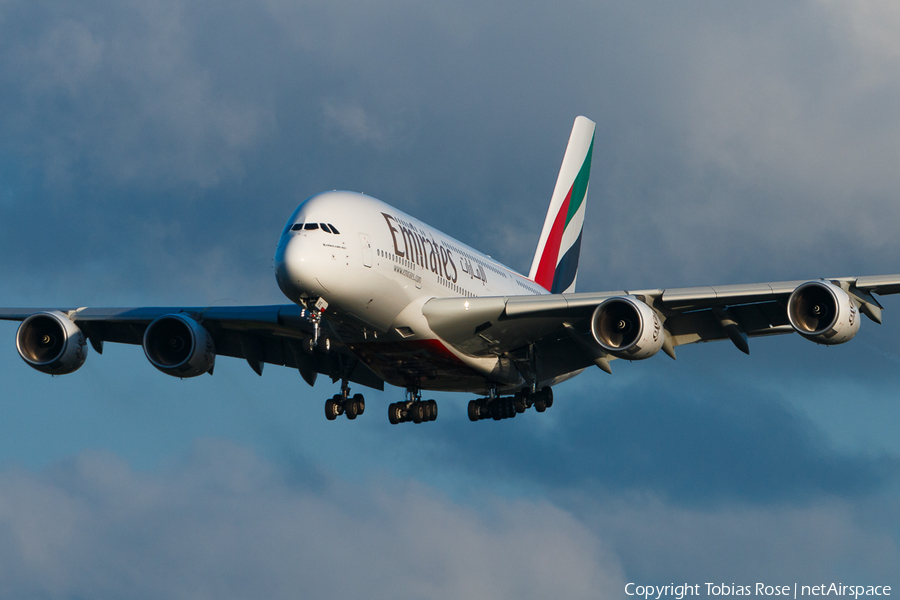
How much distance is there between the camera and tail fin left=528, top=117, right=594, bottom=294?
156ft

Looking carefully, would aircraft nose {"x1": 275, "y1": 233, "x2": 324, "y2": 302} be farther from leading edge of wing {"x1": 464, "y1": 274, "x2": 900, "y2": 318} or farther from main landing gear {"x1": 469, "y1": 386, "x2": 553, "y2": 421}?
main landing gear {"x1": 469, "y1": 386, "x2": 553, "y2": 421}

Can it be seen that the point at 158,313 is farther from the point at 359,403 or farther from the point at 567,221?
the point at 567,221

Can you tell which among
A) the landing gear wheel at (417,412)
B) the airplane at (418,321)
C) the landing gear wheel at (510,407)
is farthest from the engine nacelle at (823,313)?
the landing gear wheel at (417,412)

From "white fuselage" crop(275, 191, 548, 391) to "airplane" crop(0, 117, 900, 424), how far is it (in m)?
0.05

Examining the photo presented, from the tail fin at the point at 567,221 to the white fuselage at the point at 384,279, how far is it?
1238cm

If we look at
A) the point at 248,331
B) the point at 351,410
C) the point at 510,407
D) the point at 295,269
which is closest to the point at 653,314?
the point at 510,407

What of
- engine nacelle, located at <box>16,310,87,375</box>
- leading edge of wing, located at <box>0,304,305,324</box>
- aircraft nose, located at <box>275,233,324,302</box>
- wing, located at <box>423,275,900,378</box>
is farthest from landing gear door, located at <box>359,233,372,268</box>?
engine nacelle, located at <box>16,310,87,375</box>

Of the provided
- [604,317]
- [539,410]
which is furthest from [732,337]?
[539,410]

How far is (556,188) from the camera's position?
5125cm

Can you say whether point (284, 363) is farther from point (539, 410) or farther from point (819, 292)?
point (819, 292)

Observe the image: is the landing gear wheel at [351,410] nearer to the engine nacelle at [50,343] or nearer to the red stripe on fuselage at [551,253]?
the engine nacelle at [50,343]

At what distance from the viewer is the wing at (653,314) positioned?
28.9 m

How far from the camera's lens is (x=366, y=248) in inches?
1082

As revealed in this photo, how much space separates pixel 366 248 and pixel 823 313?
1209 centimetres
